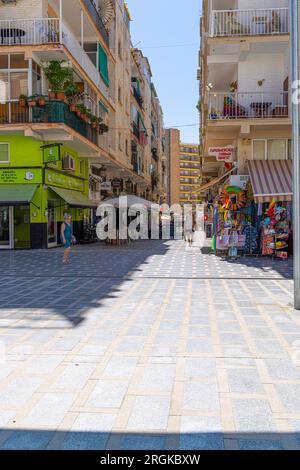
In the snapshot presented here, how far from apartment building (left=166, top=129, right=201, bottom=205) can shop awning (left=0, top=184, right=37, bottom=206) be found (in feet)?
314

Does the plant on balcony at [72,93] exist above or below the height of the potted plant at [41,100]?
above

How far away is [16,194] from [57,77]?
18.0 feet

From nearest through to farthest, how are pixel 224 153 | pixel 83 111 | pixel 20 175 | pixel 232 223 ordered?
pixel 232 223 < pixel 224 153 < pixel 20 175 < pixel 83 111

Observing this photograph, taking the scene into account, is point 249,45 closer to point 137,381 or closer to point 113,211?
point 113,211

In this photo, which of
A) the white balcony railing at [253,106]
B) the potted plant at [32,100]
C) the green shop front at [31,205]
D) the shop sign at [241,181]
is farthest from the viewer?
the green shop front at [31,205]

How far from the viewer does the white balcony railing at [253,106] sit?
18922mm

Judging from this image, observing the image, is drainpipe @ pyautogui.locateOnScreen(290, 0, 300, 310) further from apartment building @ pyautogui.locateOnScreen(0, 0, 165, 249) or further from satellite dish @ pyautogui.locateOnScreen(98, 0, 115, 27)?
satellite dish @ pyautogui.locateOnScreen(98, 0, 115, 27)

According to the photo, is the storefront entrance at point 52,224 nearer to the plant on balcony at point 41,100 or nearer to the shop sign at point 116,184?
the plant on balcony at point 41,100

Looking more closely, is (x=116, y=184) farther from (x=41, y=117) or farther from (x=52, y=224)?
(x=41, y=117)

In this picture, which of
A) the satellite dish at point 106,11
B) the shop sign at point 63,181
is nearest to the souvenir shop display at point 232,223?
the shop sign at point 63,181

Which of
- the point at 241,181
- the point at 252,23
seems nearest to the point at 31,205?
the point at 241,181

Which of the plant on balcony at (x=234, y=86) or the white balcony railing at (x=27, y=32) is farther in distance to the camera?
the plant on balcony at (x=234, y=86)

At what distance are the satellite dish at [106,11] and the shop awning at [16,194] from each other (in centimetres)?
1389

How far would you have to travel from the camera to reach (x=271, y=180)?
18.1m
